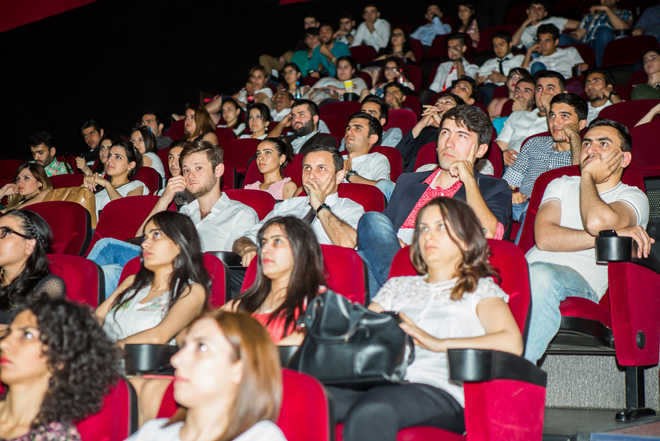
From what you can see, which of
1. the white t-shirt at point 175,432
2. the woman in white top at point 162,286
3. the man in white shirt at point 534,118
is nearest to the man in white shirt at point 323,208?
the woman in white top at point 162,286

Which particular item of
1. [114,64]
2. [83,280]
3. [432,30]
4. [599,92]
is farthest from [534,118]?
[114,64]

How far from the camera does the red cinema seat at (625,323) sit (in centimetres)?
202

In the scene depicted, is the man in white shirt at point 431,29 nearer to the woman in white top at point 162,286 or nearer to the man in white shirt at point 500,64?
the man in white shirt at point 500,64

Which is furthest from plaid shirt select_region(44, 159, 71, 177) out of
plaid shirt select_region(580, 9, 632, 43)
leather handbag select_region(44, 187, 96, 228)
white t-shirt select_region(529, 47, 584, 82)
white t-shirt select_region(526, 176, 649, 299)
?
plaid shirt select_region(580, 9, 632, 43)

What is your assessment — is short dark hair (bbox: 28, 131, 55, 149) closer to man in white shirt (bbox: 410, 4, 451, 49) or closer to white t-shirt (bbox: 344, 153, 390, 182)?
white t-shirt (bbox: 344, 153, 390, 182)

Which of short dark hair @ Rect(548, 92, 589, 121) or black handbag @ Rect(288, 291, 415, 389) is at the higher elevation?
short dark hair @ Rect(548, 92, 589, 121)

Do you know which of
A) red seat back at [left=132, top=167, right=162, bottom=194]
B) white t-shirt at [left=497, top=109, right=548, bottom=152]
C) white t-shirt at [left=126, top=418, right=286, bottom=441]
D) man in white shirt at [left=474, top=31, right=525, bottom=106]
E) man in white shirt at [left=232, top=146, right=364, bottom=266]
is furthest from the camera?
man in white shirt at [left=474, top=31, right=525, bottom=106]

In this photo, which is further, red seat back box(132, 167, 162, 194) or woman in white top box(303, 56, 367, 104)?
woman in white top box(303, 56, 367, 104)

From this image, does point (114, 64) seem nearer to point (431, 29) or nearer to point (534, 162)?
point (431, 29)

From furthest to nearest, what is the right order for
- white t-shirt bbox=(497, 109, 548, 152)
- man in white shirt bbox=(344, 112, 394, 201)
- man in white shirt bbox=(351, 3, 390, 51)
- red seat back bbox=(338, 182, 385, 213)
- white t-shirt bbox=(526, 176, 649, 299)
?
man in white shirt bbox=(351, 3, 390, 51)
white t-shirt bbox=(497, 109, 548, 152)
man in white shirt bbox=(344, 112, 394, 201)
red seat back bbox=(338, 182, 385, 213)
white t-shirt bbox=(526, 176, 649, 299)

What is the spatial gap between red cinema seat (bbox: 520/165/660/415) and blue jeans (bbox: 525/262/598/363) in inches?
1.9

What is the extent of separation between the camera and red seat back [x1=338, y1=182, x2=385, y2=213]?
3.05 meters

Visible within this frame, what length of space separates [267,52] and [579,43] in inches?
148

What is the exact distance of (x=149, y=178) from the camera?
4273 millimetres
